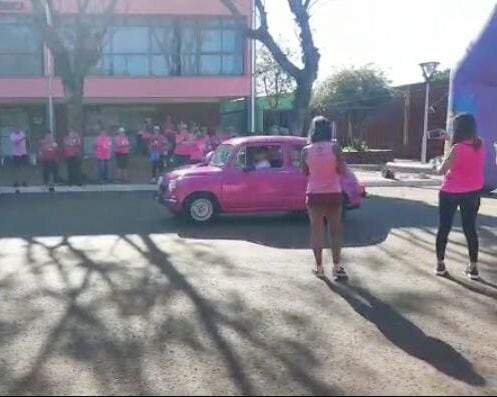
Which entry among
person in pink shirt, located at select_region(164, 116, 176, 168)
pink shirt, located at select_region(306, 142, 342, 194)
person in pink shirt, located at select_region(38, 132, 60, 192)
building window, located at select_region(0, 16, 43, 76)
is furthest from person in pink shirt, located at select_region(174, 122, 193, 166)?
pink shirt, located at select_region(306, 142, 342, 194)

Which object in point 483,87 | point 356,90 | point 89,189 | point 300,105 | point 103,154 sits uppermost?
point 356,90

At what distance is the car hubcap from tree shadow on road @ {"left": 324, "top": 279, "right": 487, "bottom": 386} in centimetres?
463

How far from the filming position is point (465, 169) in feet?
21.4

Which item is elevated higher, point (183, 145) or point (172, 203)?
point (183, 145)

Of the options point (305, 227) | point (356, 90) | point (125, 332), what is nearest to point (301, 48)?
point (305, 227)

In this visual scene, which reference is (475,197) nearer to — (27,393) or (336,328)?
(336,328)

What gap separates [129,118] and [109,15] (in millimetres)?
11539

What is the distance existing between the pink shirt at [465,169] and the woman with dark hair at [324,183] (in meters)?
1.19

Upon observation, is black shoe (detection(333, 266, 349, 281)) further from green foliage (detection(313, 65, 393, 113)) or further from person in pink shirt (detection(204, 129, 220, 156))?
green foliage (detection(313, 65, 393, 113))

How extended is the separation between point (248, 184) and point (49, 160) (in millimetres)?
8977

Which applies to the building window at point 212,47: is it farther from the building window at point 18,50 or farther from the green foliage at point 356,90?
the green foliage at point 356,90

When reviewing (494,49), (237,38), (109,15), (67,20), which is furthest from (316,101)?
(494,49)

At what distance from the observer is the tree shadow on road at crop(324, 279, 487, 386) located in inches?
167

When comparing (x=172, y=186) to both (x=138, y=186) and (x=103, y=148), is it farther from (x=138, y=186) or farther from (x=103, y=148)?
(x=103, y=148)
